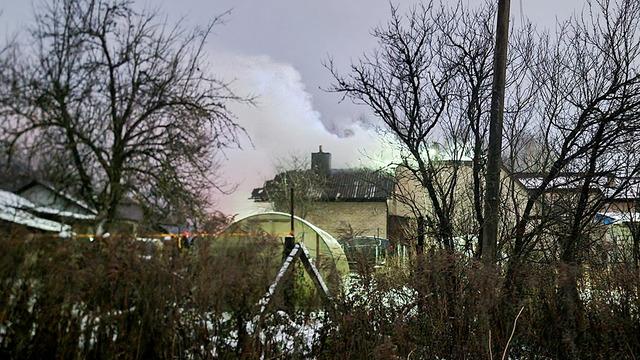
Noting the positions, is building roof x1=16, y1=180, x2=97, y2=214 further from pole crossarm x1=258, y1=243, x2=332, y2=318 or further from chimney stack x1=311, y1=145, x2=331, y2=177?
chimney stack x1=311, y1=145, x2=331, y2=177

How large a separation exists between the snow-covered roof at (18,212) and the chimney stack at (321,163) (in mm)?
20874

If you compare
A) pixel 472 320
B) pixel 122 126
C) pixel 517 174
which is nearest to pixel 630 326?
pixel 472 320

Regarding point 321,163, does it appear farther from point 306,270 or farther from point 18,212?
point 18,212

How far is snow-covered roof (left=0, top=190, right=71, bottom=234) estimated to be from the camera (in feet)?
8.21

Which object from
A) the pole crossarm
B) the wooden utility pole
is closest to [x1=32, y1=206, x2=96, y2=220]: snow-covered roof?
the pole crossarm

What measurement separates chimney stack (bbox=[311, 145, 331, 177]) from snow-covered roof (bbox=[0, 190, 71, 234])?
2087cm

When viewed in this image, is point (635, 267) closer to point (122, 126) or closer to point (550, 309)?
point (550, 309)

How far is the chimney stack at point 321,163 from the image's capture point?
23773 millimetres

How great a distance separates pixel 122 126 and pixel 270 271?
3.78 ft

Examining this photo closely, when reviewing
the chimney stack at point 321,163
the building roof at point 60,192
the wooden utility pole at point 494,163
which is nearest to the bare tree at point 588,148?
the wooden utility pole at point 494,163

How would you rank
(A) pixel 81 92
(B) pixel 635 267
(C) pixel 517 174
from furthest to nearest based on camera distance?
(C) pixel 517 174, (B) pixel 635 267, (A) pixel 81 92

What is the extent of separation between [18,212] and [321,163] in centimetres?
2153

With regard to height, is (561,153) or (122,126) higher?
(561,153)

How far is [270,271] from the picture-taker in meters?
3.45
